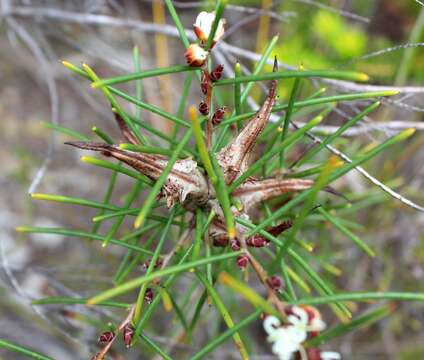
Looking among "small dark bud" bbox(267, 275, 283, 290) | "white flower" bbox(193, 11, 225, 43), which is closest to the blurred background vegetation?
"white flower" bbox(193, 11, 225, 43)

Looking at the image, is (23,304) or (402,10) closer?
(23,304)

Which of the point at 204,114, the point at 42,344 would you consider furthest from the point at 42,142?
the point at 204,114

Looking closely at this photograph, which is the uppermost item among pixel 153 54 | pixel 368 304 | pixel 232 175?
pixel 153 54

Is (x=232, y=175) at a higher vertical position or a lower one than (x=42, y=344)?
lower

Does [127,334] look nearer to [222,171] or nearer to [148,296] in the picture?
[148,296]

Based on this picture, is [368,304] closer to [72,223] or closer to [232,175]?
[72,223]

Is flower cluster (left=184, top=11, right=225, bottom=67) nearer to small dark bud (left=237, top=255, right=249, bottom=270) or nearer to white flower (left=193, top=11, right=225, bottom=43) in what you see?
white flower (left=193, top=11, right=225, bottom=43)

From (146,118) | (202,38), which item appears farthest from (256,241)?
(146,118)
